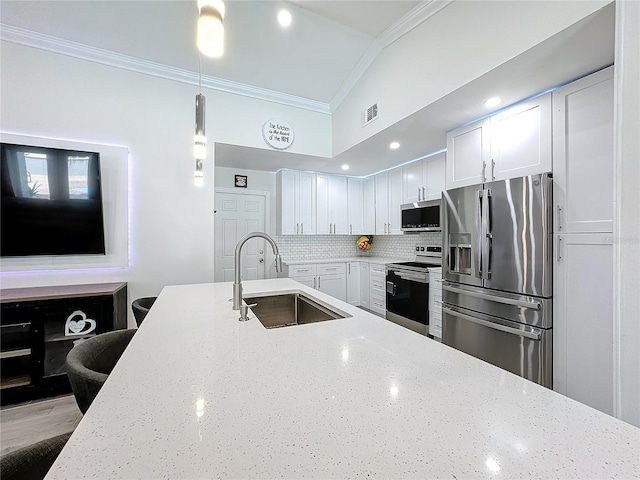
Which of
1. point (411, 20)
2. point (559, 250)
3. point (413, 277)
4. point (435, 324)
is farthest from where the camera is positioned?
point (413, 277)

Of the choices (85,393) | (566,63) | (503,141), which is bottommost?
(85,393)

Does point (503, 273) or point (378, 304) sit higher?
point (503, 273)

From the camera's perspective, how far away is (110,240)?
114 inches

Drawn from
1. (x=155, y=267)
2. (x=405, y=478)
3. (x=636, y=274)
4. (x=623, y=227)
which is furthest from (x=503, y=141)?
(x=155, y=267)

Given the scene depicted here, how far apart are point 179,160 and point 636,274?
12.1 ft

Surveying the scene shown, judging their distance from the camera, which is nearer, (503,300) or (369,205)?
(503,300)

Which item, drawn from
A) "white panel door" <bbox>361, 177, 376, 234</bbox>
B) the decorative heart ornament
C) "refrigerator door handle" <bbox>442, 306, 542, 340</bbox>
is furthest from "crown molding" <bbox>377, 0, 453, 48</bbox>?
the decorative heart ornament

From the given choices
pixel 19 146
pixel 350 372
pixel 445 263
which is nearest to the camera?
pixel 350 372

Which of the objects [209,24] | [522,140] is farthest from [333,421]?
[522,140]

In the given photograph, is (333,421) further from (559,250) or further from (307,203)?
(307,203)

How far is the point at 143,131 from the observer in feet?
9.91

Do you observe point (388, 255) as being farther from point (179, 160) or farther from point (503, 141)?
point (179, 160)

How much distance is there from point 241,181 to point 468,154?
3356 millimetres

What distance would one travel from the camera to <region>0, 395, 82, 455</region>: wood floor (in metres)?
1.88
